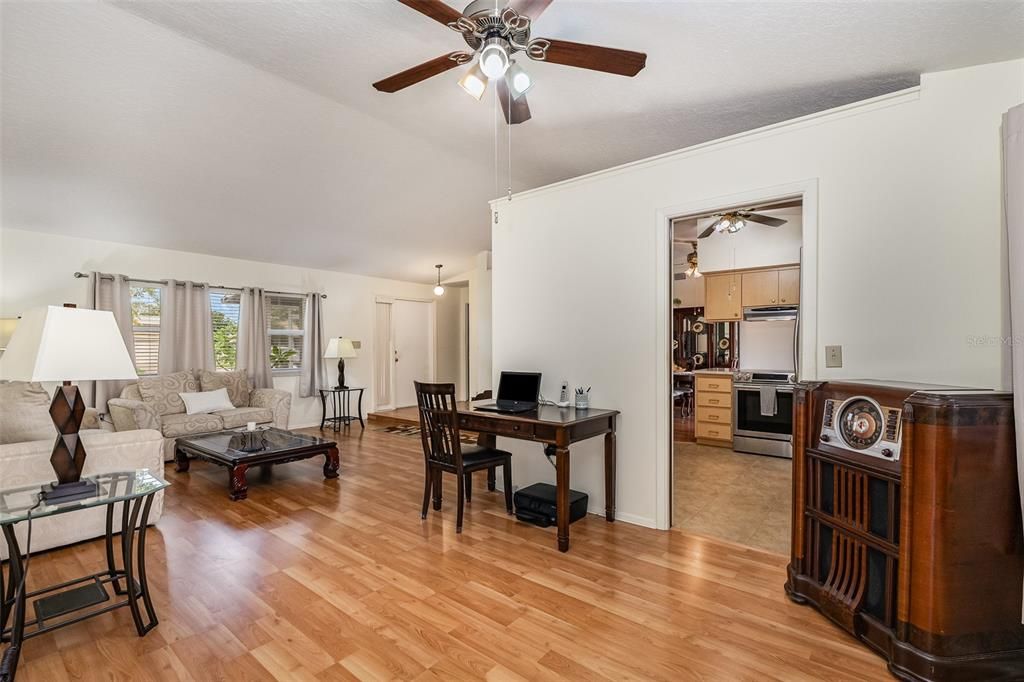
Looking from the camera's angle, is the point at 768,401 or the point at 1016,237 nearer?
the point at 1016,237

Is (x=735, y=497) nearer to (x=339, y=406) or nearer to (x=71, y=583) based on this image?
(x=71, y=583)

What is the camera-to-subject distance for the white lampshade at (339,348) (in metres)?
6.89

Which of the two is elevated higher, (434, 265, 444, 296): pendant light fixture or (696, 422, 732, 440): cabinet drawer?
(434, 265, 444, 296): pendant light fixture

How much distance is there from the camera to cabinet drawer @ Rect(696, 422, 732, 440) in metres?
5.44

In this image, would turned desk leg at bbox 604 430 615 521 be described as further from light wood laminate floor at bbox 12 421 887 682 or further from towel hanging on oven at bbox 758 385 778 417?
towel hanging on oven at bbox 758 385 778 417

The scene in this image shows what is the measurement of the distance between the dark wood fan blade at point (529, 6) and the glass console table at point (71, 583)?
244 centimetres

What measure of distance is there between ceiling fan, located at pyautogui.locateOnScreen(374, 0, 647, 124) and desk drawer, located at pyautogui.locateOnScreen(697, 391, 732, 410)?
4.29 metres

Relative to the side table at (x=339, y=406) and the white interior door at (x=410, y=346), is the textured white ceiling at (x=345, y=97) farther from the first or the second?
the white interior door at (x=410, y=346)

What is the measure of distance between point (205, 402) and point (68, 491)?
3679 mm

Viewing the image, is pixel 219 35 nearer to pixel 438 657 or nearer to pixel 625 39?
pixel 625 39

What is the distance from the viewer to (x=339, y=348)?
6.90 meters

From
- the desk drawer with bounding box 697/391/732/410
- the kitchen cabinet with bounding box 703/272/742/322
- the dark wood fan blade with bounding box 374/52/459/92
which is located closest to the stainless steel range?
the desk drawer with bounding box 697/391/732/410

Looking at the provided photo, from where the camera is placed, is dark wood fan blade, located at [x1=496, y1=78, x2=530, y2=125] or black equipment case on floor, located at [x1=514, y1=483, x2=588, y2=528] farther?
black equipment case on floor, located at [x1=514, y1=483, x2=588, y2=528]

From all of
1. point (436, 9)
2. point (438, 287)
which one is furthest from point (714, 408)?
point (436, 9)
